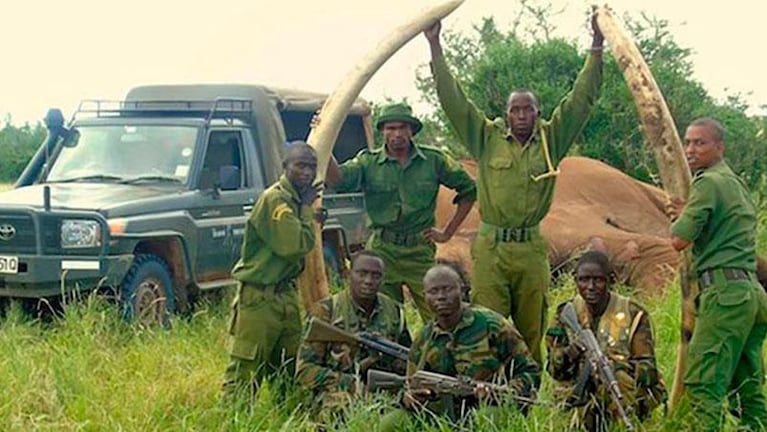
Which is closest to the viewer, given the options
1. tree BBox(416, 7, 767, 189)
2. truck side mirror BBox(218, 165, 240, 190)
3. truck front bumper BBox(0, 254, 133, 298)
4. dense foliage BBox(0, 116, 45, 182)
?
truck front bumper BBox(0, 254, 133, 298)

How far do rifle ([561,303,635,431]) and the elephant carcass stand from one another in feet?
14.1

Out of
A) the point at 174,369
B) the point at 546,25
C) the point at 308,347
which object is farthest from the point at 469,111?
the point at 546,25

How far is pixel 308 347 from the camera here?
5.38 meters

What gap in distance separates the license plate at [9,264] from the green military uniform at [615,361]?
3.81 m

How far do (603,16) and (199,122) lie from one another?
12.1ft

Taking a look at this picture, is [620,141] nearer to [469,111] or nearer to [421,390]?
[469,111]

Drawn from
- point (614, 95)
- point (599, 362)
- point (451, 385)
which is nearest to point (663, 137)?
point (599, 362)

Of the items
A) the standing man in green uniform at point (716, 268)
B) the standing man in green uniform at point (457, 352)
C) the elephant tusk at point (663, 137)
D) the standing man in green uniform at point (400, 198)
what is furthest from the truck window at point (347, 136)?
the standing man in green uniform at point (716, 268)

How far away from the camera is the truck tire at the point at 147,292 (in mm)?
7477

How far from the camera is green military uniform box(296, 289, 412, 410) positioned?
5.33 meters

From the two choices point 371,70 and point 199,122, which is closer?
point 371,70

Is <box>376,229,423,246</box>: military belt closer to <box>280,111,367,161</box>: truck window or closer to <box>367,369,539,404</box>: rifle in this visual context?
<box>367,369,539,404</box>: rifle

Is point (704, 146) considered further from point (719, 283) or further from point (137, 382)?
point (137, 382)

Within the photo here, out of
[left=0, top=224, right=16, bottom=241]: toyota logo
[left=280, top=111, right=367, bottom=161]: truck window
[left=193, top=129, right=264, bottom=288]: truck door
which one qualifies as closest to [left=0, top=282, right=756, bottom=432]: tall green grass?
[left=0, top=224, right=16, bottom=241]: toyota logo
